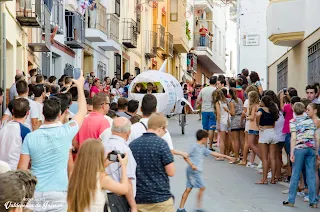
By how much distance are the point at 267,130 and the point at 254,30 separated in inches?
816

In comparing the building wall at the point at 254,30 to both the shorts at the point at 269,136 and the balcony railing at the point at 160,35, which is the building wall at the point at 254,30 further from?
the shorts at the point at 269,136

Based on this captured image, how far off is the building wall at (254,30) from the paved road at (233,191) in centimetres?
1660

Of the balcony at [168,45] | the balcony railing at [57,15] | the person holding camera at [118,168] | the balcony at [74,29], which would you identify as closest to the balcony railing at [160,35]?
the balcony at [168,45]

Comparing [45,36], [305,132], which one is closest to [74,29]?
[45,36]

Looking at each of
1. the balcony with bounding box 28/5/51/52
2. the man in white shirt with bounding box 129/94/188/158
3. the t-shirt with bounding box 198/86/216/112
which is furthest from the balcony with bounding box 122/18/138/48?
the man in white shirt with bounding box 129/94/188/158

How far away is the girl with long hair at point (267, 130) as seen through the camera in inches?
574

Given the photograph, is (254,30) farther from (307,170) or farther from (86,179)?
(86,179)

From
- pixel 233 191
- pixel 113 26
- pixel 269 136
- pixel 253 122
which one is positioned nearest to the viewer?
pixel 233 191

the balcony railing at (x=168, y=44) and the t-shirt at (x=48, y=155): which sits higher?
the balcony railing at (x=168, y=44)

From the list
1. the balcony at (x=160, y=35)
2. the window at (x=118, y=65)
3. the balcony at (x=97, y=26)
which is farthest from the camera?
the balcony at (x=160, y=35)

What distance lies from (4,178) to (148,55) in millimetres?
38517

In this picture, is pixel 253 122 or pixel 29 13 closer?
pixel 253 122

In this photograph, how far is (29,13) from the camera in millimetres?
20406

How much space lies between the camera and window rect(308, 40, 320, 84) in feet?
61.7
